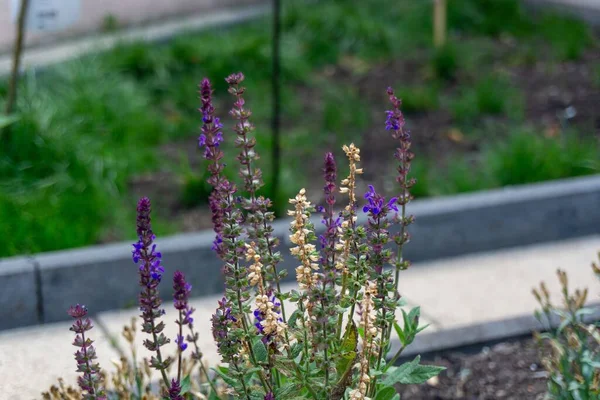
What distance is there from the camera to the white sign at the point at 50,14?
15.1ft

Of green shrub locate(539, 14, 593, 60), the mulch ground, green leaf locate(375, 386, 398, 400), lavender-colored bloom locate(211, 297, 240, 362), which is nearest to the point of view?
lavender-colored bloom locate(211, 297, 240, 362)

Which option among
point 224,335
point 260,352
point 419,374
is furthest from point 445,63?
point 224,335

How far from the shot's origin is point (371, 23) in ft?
25.8

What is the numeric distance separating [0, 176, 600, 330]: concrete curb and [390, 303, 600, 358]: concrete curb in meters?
1.00

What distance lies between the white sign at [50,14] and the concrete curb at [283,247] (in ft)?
3.92

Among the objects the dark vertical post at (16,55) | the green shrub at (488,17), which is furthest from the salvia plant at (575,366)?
the green shrub at (488,17)

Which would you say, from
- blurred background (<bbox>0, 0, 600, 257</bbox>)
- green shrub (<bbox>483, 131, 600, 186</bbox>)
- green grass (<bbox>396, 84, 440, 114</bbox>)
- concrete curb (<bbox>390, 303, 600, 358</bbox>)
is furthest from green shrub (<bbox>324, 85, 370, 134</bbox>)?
concrete curb (<bbox>390, 303, 600, 358</bbox>)

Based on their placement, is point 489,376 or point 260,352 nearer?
point 260,352

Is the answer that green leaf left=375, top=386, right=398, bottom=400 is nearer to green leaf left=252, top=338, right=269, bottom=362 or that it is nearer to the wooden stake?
green leaf left=252, top=338, right=269, bottom=362

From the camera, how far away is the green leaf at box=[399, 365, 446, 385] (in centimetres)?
241

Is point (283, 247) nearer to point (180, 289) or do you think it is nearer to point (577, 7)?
point (180, 289)

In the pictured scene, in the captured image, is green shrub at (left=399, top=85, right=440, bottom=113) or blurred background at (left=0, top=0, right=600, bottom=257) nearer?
blurred background at (left=0, top=0, right=600, bottom=257)

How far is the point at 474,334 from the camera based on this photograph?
11.8 feet

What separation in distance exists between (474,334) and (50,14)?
258 cm
